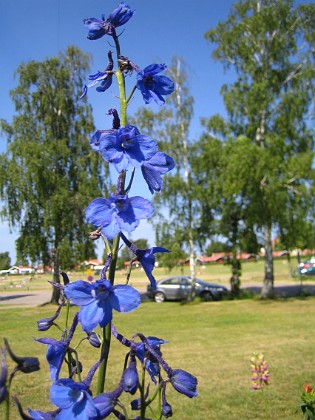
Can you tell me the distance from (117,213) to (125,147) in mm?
126

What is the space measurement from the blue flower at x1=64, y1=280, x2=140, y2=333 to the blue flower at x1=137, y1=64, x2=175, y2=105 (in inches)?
15.5

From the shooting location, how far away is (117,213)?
2.75 ft

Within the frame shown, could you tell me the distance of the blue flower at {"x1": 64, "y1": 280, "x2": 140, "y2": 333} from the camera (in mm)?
781

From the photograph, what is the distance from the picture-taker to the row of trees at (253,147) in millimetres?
13336

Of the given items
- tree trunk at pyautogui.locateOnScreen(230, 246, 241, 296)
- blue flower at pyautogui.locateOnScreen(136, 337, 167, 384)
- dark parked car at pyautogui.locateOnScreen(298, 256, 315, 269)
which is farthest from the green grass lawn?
dark parked car at pyautogui.locateOnScreen(298, 256, 315, 269)

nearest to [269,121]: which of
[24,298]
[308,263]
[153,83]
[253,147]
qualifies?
[253,147]

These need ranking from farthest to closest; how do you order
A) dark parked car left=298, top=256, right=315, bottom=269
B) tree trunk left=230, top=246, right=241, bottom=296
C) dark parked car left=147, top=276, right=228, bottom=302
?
1. dark parked car left=298, top=256, right=315, bottom=269
2. dark parked car left=147, top=276, right=228, bottom=302
3. tree trunk left=230, top=246, right=241, bottom=296

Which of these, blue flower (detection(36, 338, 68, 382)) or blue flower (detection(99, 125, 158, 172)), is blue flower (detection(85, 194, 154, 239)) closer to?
blue flower (detection(99, 125, 158, 172))

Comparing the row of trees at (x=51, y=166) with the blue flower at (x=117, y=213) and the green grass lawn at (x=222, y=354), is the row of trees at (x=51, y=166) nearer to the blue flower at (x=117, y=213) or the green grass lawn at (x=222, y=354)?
the green grass lawn at (x=222, y=354)

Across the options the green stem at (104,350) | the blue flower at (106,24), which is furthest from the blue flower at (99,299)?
the blue flower at (106,24)

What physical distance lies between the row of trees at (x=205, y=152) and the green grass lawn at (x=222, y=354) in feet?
9.11

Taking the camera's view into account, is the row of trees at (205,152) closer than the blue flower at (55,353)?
No

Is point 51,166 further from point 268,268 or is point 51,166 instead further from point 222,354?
point 222,354

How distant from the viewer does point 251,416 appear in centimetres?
414
